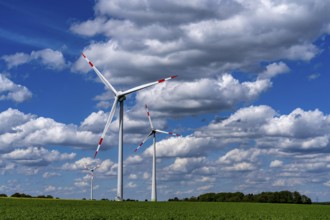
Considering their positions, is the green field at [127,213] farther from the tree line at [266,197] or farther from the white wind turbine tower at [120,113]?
the tree line at [266,197]

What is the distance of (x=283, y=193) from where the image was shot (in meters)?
177

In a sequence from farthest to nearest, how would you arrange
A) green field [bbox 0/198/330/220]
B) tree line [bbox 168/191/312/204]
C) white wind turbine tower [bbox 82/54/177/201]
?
1. tree line [bbox 168/191/312/204]
2. white wind turbine tower [bbox 82/54/177/201]
3. green field [bbox 0/198/330/220]

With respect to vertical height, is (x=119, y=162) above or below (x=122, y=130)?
below

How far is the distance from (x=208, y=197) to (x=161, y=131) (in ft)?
210

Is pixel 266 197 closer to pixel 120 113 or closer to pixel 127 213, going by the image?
pixel 120 113

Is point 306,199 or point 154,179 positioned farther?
point 306,199

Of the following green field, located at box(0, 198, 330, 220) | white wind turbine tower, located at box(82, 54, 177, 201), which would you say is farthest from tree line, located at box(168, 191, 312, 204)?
green field, located at box(0, 198, 330, 220)

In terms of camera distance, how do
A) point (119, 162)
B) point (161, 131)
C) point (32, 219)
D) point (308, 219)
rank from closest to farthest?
point (32, 219) < point (308, 219) < point (119, 162) < point (161, 131)

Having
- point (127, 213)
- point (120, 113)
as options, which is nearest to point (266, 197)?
point (120, 113)

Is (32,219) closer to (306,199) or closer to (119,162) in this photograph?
(119,162)

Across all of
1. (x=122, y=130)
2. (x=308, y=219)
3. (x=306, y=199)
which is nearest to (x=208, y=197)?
(x=306, y=199)

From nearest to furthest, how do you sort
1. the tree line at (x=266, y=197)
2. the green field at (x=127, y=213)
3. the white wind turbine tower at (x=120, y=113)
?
the green field at (x=127, y=213)
the white wind turbine tower at (x=120, y=113)
the tree line at (x=266, y=197)

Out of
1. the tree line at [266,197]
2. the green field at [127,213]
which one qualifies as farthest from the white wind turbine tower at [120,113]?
the tree line at [266,197]

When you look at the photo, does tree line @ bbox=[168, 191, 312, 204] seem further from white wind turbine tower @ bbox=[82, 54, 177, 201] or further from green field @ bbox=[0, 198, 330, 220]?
green field @ bbox=[0, 198, 330, 220]
